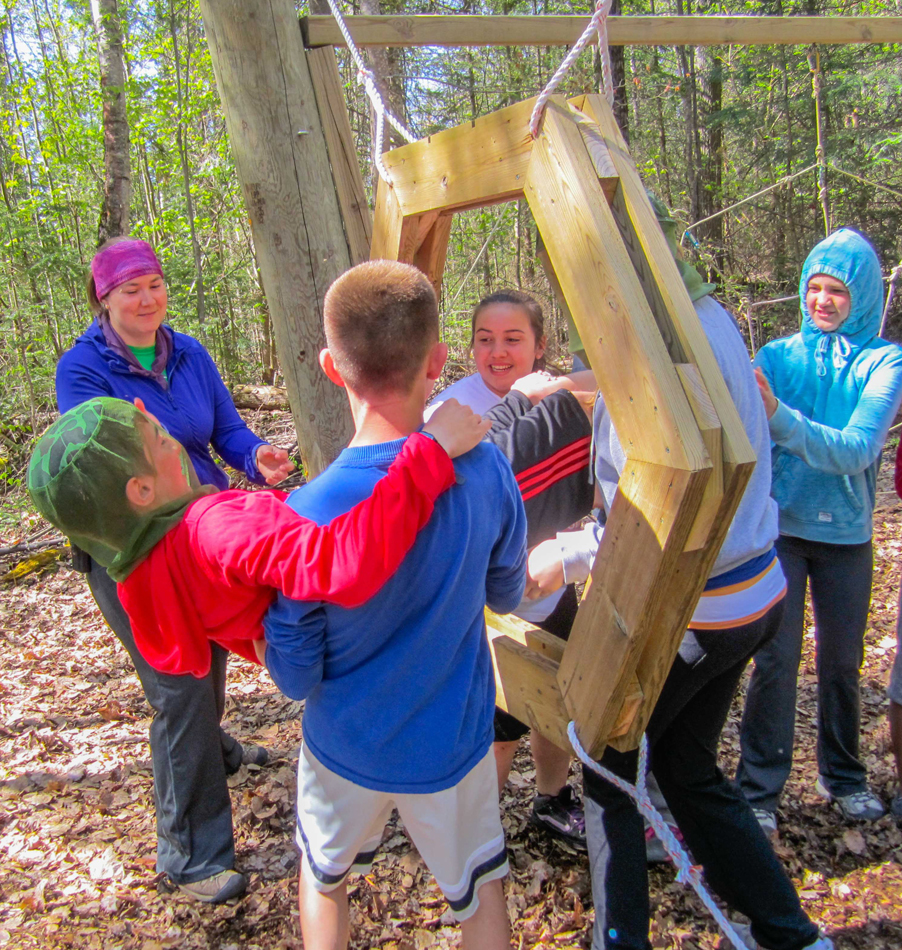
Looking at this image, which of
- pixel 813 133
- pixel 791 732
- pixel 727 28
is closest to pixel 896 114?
pixel 813 133

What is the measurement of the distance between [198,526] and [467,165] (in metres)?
1.11

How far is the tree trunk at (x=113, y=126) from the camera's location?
7473mm

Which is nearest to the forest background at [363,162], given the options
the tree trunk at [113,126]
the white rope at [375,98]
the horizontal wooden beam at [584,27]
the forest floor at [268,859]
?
the tree trunk at [113,126]

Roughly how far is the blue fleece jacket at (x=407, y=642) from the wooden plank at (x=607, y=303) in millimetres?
330

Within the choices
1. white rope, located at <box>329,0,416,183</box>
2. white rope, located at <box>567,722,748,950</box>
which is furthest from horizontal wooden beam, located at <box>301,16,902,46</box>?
white rope, located at <box>567,722,748,950</box>

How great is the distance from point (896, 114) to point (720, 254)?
10.1 feet

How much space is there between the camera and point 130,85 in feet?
24.7

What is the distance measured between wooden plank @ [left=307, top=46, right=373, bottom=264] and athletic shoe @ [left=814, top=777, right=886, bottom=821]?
9.26 feet

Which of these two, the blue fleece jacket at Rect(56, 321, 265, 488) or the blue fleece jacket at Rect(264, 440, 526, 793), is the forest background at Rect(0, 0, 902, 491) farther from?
the blue fleece jacket at Rect(264, 440, 526, 793)

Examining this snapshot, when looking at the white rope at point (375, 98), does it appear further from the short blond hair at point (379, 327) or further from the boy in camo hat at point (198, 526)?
the boy in camo hat at point (198, 526)

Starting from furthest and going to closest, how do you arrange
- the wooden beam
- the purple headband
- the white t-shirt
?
the purple headband, the white t-shirt, the wooden beam

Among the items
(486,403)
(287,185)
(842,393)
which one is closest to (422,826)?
(486,403)

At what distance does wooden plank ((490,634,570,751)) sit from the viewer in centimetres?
186

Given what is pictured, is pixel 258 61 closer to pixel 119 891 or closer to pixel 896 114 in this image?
pixel 119 891
